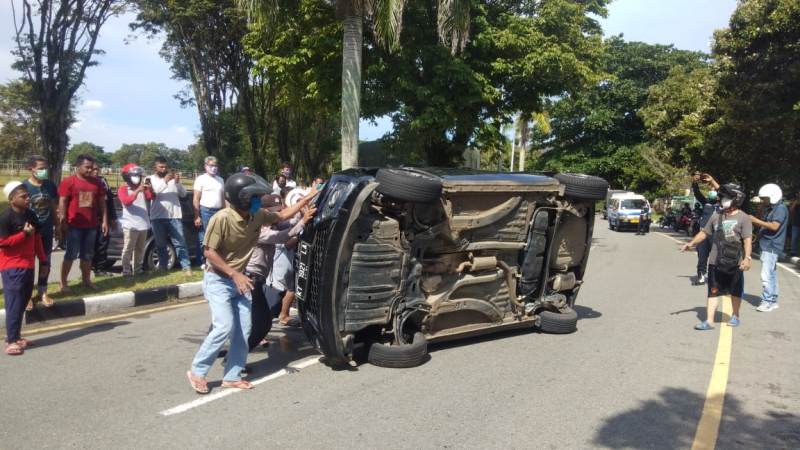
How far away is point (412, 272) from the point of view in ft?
18.2

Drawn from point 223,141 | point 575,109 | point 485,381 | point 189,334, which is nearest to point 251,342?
point 189,334

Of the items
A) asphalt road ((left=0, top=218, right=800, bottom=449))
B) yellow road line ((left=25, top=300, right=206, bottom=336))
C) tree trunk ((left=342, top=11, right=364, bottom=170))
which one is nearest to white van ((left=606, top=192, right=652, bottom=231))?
tree trunk ((left=342, top=11, right=364, bottom=170))

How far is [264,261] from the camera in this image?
19.2ft

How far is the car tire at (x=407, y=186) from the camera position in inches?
204

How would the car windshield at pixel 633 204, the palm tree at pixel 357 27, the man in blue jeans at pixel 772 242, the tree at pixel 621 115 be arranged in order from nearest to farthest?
the man in blue jeans at pixel 772 242 → the palm tree at pixel 357 27 → the car windshield at pixel 633 204 → the tree at pixel 621 115

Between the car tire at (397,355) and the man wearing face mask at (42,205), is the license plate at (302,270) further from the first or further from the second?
the man wearing face mask at (42,205)

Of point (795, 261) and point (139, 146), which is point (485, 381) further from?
point (139, 146)

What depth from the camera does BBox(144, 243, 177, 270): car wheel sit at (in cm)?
982

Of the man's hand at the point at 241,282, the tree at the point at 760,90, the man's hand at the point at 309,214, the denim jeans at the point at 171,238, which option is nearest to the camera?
the man's hand at the point at 241,282

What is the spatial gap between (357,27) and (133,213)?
5725 millimetres

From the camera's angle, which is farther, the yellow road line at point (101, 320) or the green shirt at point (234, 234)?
the yellow road line at point (101, 320)

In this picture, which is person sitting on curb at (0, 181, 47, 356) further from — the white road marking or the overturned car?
the overturned car

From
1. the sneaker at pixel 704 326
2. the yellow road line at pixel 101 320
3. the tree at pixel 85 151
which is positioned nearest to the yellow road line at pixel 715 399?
the sneaker at pixel 704 326

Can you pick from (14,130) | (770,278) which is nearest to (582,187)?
(770,278)
